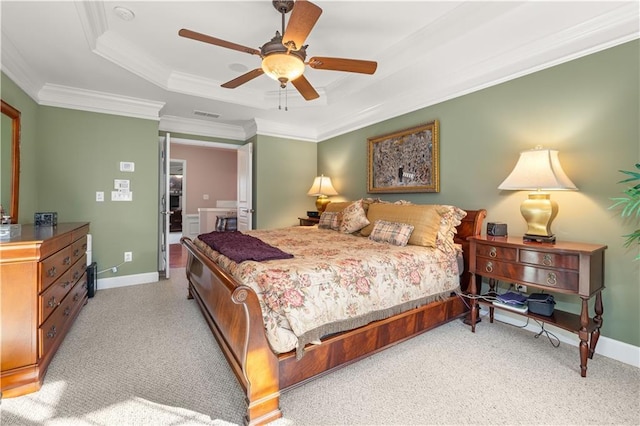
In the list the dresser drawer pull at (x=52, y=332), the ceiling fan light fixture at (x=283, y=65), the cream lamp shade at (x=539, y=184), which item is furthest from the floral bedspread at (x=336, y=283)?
the ceiling fan light fixture at (x=283, y=65)

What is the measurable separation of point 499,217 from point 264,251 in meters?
2.26

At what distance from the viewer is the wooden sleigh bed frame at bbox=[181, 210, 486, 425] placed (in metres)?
1.46

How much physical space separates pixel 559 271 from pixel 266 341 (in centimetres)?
205

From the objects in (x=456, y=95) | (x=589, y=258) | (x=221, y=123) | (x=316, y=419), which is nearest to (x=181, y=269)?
(x=221, y=123)

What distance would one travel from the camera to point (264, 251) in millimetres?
2146

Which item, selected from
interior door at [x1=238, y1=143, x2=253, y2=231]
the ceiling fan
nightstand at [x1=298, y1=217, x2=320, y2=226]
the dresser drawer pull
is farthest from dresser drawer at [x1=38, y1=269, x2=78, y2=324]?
nightstand at [x1=298, y1=217, x2=320, y2=226]

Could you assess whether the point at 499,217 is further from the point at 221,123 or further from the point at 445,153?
the point at 221,123

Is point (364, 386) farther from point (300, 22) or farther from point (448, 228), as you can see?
point (300, 22)

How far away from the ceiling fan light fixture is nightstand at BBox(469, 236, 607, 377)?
203 cm

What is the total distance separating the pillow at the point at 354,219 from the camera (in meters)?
3.36

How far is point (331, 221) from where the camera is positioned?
387cm

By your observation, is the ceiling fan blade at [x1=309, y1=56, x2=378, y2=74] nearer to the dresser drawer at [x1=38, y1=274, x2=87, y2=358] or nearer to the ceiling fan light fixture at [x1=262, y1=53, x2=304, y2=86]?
the ceiling fan light fixture at [x1=262, y1=53, x2=304, y2=86]

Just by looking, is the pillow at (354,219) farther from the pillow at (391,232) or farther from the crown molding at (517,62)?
the crown molding at (517,62)

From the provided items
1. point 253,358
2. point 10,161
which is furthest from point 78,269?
point 253,358
